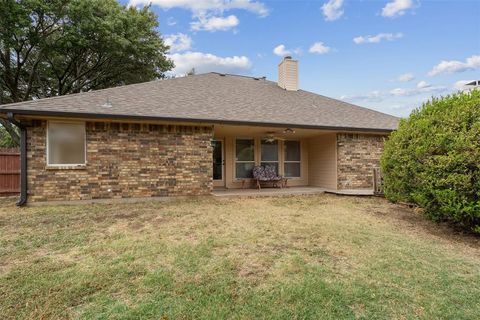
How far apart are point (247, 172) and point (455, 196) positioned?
7.45 metres

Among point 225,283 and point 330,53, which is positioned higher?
point 330,53

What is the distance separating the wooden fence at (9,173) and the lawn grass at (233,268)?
15.4 ft

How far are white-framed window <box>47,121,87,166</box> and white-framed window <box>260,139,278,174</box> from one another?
21.3ft

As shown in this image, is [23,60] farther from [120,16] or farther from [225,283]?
[225,283]

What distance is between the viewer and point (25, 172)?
268 inches

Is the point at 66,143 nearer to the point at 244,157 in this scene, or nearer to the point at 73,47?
the point at 244,157

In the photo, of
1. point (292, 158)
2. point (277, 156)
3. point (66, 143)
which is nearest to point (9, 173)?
point (66, 143)

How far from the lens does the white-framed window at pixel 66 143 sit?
23.3 feet

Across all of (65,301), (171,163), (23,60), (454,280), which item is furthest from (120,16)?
(454,280)

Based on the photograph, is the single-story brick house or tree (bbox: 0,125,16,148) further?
tree (bbox: 0,125,16,148)

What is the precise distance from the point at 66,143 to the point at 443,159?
8.55 metres

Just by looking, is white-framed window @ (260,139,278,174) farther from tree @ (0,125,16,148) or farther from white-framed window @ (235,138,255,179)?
tree @ (0,125,16,148)

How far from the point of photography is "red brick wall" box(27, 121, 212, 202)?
6.96 metres

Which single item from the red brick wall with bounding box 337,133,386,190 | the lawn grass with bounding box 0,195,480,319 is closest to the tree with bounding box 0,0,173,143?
the lawn grass with bounding box 0,195,480,319
